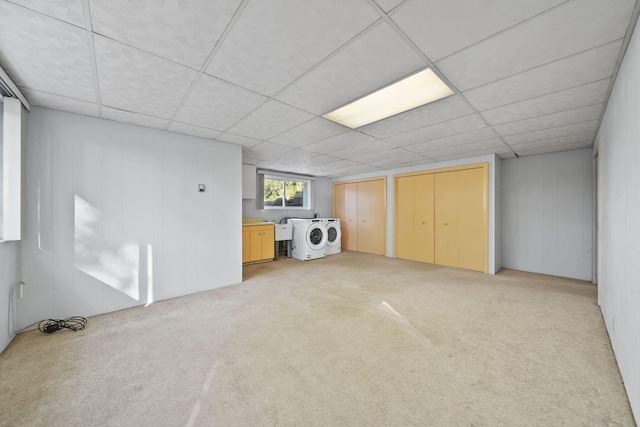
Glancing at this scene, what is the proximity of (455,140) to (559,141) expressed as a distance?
5.13 ft

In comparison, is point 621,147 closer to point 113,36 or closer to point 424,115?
point 424,115

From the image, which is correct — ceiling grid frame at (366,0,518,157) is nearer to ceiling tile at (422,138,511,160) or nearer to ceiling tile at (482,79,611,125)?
ceiling tile at (482,79,611,125)

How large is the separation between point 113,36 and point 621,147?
352cm

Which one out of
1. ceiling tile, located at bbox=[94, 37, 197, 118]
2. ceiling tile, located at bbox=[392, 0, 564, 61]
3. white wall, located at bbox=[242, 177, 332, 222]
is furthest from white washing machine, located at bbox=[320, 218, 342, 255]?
ceiling tile, located at bbox=[392, 0, 564, 61]

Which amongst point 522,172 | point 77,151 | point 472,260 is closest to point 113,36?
point 77,151

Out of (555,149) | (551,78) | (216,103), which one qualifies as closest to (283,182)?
(216,103)

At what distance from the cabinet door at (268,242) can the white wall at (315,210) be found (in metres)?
0.75

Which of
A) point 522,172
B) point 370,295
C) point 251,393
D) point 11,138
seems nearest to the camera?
point 251,393

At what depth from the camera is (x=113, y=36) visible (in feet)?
4.73

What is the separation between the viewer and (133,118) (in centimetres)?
269

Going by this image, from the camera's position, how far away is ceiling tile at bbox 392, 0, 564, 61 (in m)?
1.21

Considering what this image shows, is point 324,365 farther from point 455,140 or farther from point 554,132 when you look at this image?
point 554,132

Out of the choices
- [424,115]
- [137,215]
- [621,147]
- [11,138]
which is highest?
[424,115]

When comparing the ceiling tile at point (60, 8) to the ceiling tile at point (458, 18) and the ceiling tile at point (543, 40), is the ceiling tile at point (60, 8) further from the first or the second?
the ceiling tile at point (543, 40)
